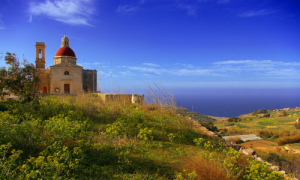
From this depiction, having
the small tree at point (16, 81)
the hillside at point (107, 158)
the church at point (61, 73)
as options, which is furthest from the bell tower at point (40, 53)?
the hillside at point (107, 158)

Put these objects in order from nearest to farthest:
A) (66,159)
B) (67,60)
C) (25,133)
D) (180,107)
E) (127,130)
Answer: (66,159) < (25,133) < (127,130) < (180,107) < (67,60)

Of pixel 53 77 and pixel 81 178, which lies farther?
pixel 53 77

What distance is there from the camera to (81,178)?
275 centimetres

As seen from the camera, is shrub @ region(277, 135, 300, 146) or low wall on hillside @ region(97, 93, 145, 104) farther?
shrub @ region(277, 135, 300, 146)

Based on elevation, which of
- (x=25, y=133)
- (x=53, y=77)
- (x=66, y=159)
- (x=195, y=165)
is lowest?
(x=195, y=165)

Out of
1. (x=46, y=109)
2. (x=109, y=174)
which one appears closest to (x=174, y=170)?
(x=109, y=174)

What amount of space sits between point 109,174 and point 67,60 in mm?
22835

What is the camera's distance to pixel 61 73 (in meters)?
21.2

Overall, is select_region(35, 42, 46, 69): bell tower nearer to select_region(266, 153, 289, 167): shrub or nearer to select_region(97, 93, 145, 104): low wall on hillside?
select_region(97, 93, 145, 104): low wall on hillside

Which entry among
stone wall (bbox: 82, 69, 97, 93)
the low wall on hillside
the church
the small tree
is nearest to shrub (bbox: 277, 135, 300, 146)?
the low wall on hillside

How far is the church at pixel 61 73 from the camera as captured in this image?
68.9 ft

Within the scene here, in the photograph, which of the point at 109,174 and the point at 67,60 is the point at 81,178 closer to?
the point at 109,174

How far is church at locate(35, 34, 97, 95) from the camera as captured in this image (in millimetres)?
21016

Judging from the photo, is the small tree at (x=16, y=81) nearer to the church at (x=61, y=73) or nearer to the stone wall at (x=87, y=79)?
the church at (x=61, y=73)
